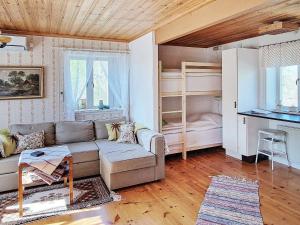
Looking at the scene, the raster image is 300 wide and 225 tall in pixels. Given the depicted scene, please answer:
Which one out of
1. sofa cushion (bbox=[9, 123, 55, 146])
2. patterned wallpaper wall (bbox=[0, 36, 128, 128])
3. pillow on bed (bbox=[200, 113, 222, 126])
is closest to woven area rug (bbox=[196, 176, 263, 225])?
pillow on bed (bbox=[200, 113, 222, 126])

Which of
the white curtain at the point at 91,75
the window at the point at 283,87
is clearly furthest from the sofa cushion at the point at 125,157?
the window at the point at 283,87

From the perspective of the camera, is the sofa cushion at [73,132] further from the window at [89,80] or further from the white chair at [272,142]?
the white chair at [272,142]

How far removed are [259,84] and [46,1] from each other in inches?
150

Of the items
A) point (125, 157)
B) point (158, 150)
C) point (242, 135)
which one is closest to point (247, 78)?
point (242, 135)

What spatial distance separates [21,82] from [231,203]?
3.78 metres

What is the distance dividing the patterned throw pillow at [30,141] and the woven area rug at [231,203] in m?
2.53

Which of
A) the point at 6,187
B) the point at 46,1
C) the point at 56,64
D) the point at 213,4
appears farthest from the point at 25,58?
the point at 213,4

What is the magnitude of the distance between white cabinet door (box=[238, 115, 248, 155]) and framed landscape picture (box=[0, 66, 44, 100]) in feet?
11.9

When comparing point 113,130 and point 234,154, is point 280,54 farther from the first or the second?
point 113,130

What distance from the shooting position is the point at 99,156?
11.9 feet

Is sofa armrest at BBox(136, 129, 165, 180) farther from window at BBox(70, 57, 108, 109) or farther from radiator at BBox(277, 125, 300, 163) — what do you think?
radiator at BBox(277, 125, 300, 163)

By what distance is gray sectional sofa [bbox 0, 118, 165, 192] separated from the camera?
3.14 metres

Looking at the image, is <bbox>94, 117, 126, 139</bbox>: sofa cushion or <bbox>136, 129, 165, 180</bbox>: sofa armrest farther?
<bbox>94, 117, 126, 139</bbox>: sofa cushion

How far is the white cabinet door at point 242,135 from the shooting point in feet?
14.0
